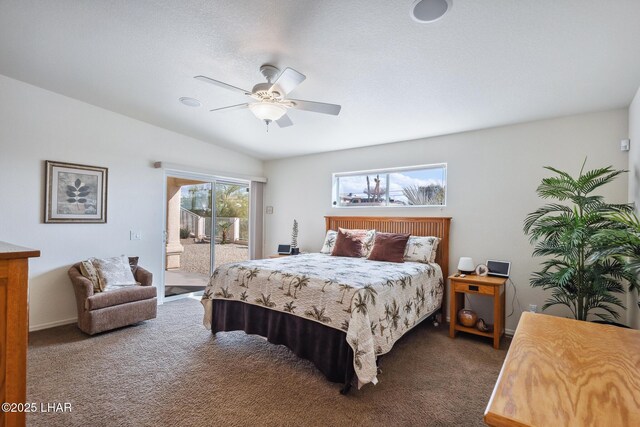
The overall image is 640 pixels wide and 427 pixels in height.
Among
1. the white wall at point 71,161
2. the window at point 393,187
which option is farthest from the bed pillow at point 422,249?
the white wall at point 71,161

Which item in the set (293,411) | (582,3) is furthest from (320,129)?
(293,411)

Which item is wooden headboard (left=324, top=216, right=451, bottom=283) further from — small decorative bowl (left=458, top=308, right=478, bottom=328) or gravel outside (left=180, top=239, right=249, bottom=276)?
gravel outside (left=180, top=239, right=249, bottom=276)

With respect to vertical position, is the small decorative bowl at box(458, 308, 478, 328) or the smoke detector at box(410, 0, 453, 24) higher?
the smoke detector at box(410, 0, 453, 24)

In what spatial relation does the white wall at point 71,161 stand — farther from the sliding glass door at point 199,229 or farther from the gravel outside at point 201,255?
the gravel outside at point 201,255

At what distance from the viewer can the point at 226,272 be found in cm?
327

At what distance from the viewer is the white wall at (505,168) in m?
3.20

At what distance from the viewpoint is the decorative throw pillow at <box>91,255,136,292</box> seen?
3.66 metres

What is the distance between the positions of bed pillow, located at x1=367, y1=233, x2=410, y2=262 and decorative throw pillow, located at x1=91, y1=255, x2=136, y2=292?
313 centimetres

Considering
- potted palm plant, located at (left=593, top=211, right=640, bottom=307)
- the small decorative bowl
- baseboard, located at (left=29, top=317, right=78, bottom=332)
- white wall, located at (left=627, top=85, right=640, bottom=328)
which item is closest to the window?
the small decorative bowl

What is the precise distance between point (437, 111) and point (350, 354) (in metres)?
2.72

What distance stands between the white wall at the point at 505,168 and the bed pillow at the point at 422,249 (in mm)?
325

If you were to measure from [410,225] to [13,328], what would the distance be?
4.07 metres

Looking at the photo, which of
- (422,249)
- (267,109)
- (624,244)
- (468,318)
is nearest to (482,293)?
(468,318)

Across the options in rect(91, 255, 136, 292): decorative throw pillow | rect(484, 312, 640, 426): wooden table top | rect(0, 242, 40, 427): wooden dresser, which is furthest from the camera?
rect(91, 255, 136, 292): decorative throw pillow
